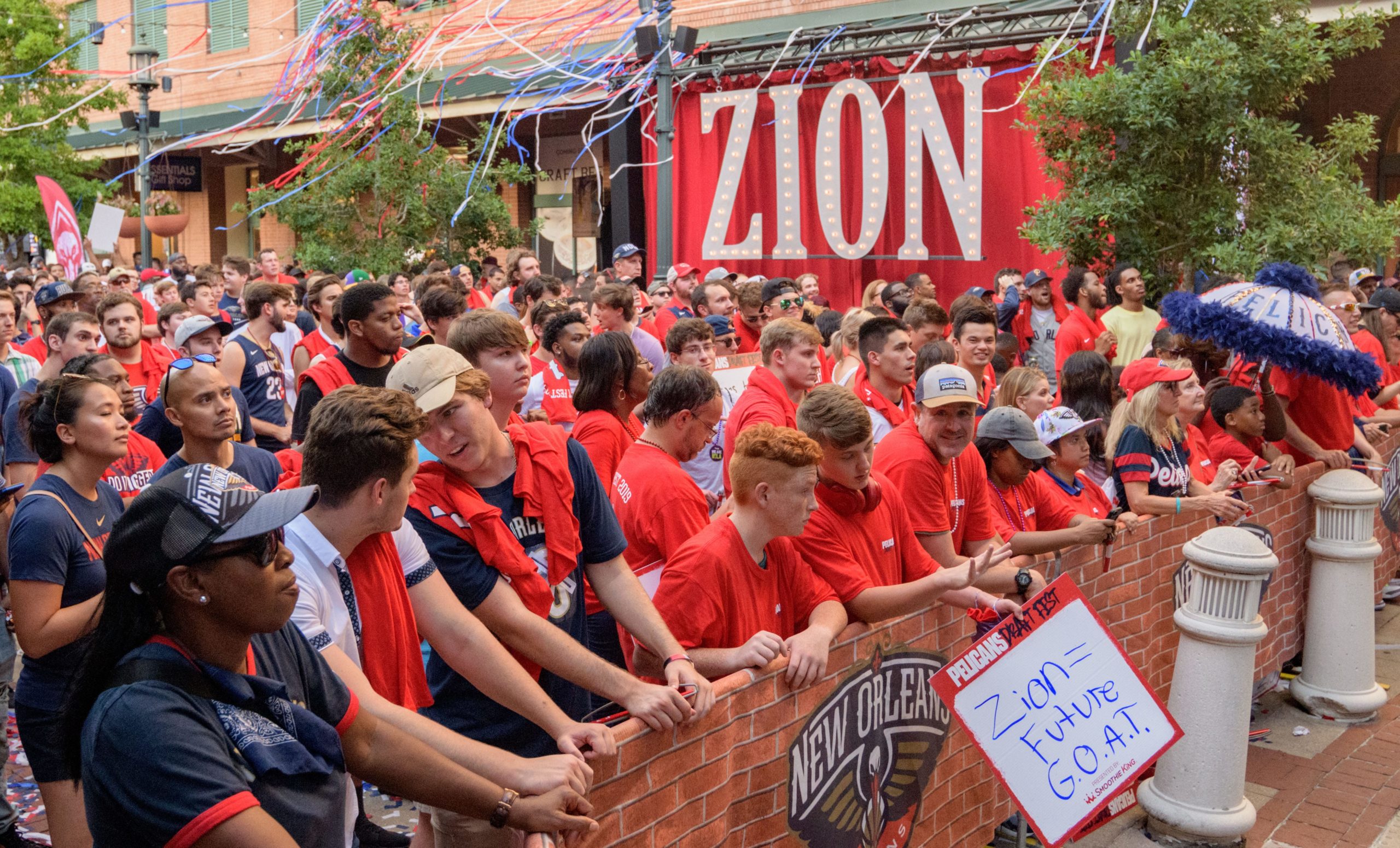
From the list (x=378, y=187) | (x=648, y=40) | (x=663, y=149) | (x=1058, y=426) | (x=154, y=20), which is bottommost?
(x=1058, y=426)

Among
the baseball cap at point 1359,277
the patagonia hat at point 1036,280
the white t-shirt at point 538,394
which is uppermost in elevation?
the patagonia hat at point 1036,280

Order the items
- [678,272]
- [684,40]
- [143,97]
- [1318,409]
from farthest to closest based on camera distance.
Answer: [143,97]
[684,40]
[678,272]
[1318,409]

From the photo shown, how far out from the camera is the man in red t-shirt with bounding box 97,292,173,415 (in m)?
7.18

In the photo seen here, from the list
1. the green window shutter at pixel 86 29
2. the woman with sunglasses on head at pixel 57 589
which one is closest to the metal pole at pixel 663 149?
the woman with sunglasses on head at pixel 57 589

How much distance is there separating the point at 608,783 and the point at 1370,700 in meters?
5.19

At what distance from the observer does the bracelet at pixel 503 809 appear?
2525 mm

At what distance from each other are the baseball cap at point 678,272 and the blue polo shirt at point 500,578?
8.73m

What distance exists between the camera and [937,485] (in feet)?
15.5

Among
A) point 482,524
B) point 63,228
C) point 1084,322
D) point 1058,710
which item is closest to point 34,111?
point 63,228

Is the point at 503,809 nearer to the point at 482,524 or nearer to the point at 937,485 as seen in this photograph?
the point at 482,524

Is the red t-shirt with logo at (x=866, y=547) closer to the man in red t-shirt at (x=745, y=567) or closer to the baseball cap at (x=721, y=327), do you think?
the man in red t-shirt at (x=745, y=567)

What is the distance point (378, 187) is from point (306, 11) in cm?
1209

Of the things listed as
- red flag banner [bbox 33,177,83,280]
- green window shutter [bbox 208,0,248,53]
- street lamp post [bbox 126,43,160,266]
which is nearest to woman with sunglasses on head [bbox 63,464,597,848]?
red flag banner [bbox 33,177,83,280]

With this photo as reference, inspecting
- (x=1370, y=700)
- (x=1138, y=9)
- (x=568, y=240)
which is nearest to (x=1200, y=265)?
(x=1138, y=9)
